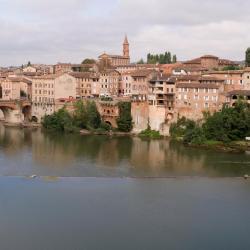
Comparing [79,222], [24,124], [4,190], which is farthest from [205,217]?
[24,124]

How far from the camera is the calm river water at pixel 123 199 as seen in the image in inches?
552

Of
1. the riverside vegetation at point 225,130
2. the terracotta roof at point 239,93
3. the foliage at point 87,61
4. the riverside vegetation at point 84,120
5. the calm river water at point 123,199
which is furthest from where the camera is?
the foliage at point 87,61

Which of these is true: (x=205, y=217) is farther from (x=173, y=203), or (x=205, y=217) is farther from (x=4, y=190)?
(x=4, y=190)

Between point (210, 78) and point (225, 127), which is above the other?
point (210, 78)

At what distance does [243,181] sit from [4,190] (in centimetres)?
908

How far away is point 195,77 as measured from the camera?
107 feet

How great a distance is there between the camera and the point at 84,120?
3394cm

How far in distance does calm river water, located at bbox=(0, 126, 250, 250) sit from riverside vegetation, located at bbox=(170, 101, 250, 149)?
4.64ft

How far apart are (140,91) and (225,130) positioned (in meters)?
9.34

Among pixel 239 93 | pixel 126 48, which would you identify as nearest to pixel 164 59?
pixel 126 48

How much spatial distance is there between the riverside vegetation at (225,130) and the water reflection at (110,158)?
1077 millimetres

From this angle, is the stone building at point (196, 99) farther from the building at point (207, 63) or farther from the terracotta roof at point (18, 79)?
the terracotta roof at point (18, 79)

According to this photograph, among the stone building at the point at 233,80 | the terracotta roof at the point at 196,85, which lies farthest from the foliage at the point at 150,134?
the stone building at the point at 233,80

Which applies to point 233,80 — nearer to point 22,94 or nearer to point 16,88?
point 16,88
